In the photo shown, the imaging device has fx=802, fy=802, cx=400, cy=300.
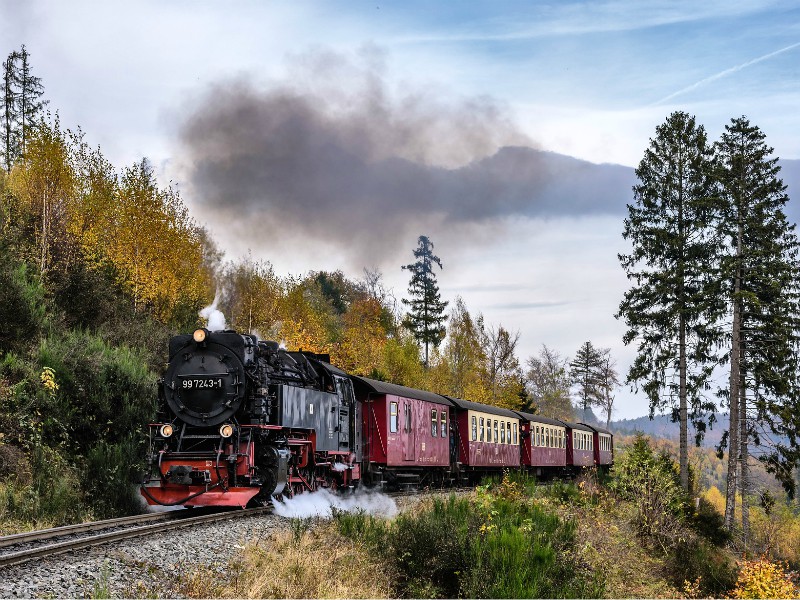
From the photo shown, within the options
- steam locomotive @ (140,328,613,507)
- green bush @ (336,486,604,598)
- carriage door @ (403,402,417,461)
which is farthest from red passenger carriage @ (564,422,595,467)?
green bush @ (336,486,604,598)

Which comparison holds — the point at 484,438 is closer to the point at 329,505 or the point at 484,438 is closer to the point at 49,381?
the point at 329,505

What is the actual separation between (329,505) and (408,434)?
6366 millimetres

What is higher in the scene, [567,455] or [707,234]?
[707,234]

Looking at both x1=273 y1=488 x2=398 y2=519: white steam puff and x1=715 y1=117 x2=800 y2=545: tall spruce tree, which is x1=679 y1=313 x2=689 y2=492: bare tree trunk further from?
x1=273 y1=488 x2=398 y2=519: white steam puff

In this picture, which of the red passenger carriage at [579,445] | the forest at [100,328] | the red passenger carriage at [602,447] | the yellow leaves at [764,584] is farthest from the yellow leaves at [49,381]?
the red passenger carriage at [602,447]

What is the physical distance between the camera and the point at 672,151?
3731 centimetres

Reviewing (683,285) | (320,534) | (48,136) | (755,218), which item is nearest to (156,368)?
(48,136)

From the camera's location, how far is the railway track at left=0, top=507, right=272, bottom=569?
9503 millimetres

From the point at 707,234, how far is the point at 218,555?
98.7ft

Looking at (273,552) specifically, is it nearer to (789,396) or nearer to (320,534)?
(320,534)

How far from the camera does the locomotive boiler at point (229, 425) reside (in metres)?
15.0

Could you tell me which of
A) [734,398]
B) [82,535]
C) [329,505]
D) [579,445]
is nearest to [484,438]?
[734,398]

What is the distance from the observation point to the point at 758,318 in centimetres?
3400

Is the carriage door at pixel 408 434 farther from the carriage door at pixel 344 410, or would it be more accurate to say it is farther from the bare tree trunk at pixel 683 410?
the bare tree trunk at pixel 683 410
